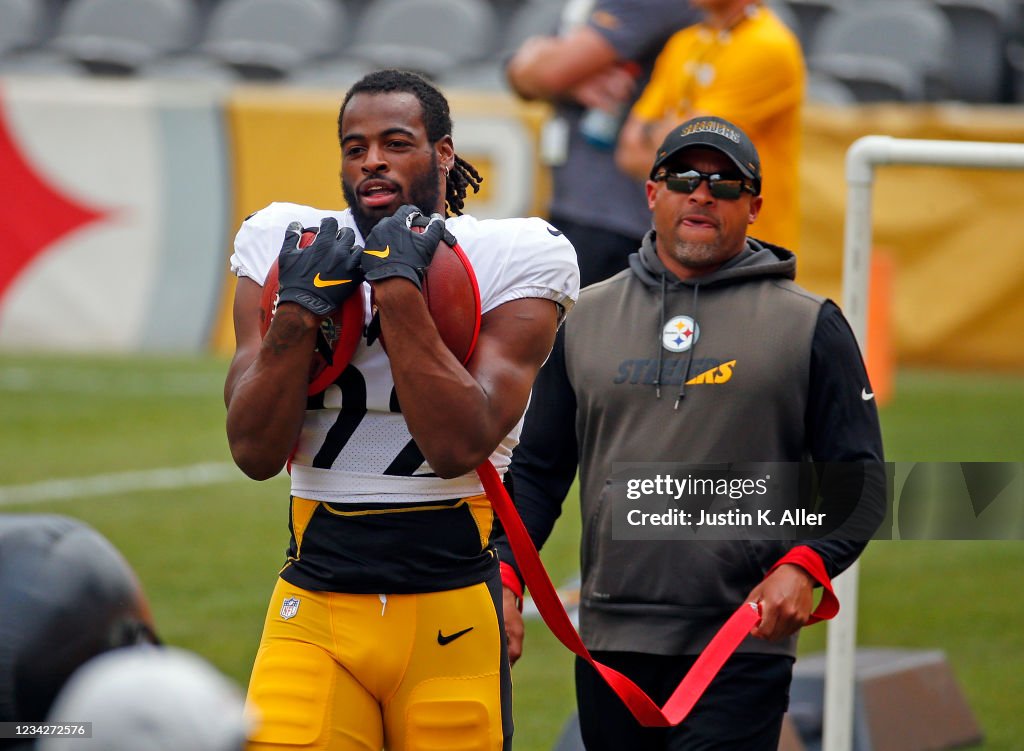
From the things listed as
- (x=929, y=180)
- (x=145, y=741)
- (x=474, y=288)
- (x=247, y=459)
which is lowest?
(x=145, y=741)

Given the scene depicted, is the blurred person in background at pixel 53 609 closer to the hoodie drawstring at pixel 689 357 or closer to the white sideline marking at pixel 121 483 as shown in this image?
the hoodie drawstring at pixel 689 357

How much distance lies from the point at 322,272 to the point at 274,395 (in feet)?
0.84

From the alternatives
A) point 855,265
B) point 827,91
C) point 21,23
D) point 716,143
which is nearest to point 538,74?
point 855,265

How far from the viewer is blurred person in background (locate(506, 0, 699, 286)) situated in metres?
6.12

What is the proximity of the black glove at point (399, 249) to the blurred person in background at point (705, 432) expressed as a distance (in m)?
0.97

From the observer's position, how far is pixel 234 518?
361 inches

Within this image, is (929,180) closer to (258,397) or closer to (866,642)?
(866,642)

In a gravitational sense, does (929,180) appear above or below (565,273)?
above

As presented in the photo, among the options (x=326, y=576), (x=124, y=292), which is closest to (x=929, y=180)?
(x=124, y=292)

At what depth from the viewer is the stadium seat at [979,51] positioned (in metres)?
15.2

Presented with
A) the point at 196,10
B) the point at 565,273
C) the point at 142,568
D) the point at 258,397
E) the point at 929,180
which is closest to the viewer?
the point at 258,397

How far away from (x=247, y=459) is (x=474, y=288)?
0.56m

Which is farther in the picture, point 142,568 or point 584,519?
point 142,568

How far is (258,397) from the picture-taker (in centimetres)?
319
